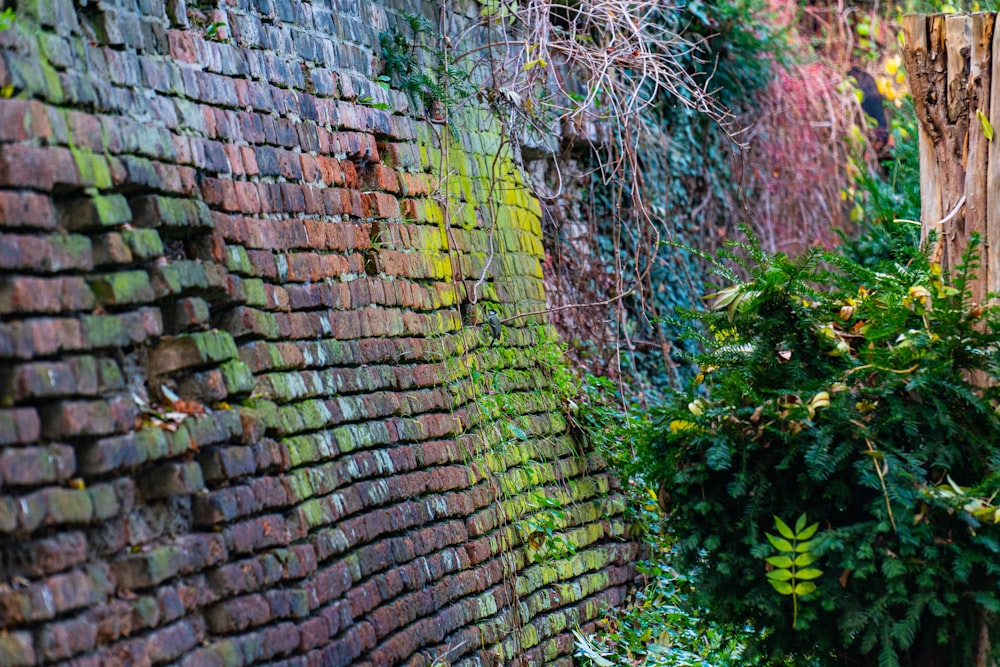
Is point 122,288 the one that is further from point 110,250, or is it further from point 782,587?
point 782,587

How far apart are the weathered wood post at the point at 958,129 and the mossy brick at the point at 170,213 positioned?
3051 millimetres

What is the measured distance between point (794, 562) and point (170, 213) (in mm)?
2239

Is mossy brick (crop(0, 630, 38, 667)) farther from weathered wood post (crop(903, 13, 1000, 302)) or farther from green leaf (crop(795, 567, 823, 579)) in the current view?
weathered wood post (crop(903, 13, 1000, 302))

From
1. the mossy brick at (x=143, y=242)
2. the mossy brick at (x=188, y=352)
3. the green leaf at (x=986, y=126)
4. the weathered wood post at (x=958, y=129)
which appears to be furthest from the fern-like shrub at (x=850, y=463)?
the mossy brick at (x=143, y=242)

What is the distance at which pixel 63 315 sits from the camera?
93.6 inches

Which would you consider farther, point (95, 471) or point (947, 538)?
point (947, 538)

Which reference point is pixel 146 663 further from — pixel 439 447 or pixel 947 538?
pixel 947 538

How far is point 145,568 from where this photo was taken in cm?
247

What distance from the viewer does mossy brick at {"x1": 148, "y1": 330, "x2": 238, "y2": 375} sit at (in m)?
2.72

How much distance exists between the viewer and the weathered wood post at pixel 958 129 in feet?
14.2

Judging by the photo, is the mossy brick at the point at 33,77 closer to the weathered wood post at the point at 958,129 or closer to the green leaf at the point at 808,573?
the green leaf at the point at 808,573

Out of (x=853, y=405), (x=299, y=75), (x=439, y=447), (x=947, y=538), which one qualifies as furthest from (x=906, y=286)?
(x=299, y=75)

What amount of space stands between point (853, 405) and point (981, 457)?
0.44m

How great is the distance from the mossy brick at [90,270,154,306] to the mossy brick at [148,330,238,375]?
152 millimetres
